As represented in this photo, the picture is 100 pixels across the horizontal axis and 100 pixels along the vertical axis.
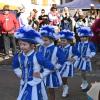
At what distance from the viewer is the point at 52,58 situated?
24.4ft

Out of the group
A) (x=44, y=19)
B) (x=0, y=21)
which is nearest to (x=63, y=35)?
(x=0, y=21)

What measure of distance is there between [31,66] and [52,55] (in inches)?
57.5

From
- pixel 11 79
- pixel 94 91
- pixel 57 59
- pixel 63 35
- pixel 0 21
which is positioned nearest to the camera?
pixel 94 91

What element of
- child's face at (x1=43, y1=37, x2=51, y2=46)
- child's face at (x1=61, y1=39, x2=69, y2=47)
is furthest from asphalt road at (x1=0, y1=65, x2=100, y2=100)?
child's face at (x1=43, y1=37, x2=51, y2=46)

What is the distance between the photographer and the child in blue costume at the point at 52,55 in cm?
725

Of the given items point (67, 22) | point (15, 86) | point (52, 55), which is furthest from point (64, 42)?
point (67, 22)

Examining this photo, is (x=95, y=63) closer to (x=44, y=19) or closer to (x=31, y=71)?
(x=44, y=19)

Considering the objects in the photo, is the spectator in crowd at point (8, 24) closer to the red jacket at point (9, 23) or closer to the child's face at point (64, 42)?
the red jacket at point (9, 23)

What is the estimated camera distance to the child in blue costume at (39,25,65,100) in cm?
725

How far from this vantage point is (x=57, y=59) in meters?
7.40

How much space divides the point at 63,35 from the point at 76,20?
31.7 feet

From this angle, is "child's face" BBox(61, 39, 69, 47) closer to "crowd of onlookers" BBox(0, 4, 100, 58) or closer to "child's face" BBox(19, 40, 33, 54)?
"child's face" BBox(19, 40, 33, 54)

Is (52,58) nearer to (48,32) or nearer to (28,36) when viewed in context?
(48,32)

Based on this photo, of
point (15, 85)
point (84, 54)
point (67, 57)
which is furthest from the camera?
point (15, 85)
